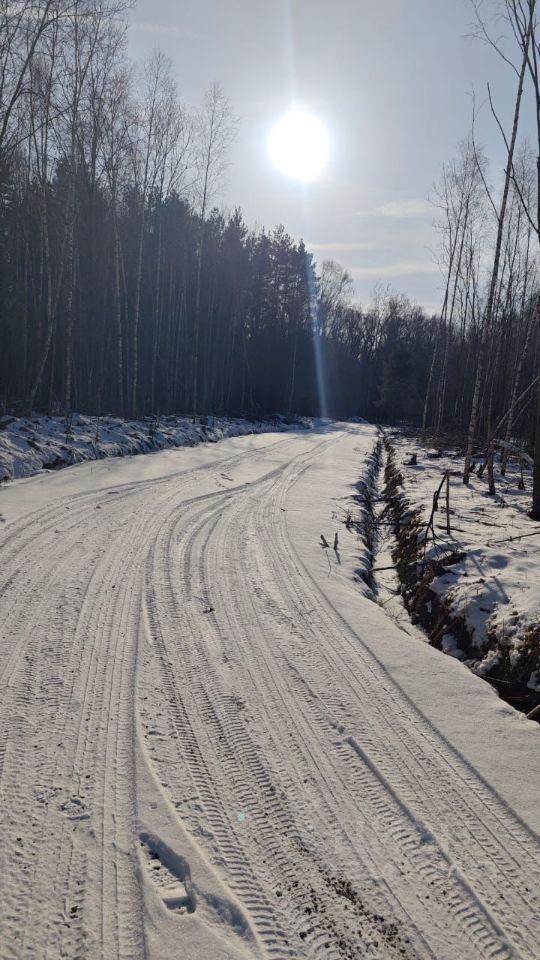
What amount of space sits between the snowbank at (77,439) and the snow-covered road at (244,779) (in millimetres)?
5917

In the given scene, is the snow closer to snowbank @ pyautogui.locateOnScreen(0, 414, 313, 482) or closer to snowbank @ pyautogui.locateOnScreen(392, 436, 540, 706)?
snowbank @ pyautogui.locateOnScreen(392, 436, 540, 706)

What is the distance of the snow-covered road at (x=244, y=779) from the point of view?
83.0 inches

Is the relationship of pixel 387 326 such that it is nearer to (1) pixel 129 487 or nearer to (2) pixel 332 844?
(1) pixel 129 487

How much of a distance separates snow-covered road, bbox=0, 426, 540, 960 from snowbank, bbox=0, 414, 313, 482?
5.92 meters

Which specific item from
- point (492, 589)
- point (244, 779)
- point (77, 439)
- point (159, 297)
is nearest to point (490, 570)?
point (492, 589)

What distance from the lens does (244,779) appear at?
289cm

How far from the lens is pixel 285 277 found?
4972 cm

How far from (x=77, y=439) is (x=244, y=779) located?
12.3m

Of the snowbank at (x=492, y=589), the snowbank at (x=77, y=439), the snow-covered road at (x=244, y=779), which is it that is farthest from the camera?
the snowbank at (x=77, y=439)

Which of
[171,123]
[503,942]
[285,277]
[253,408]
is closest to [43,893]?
[503,942]

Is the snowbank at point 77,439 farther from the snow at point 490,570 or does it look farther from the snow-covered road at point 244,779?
the snow at point 490,570

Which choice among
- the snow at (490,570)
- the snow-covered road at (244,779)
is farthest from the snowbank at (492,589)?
the snow-covered road at (244,779)

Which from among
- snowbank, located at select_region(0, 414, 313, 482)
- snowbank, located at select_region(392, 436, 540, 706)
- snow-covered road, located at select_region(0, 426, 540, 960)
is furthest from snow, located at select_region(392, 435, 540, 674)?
snowbank, located at select_region(0, 414, 313, 482)

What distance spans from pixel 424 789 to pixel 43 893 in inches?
73.5
